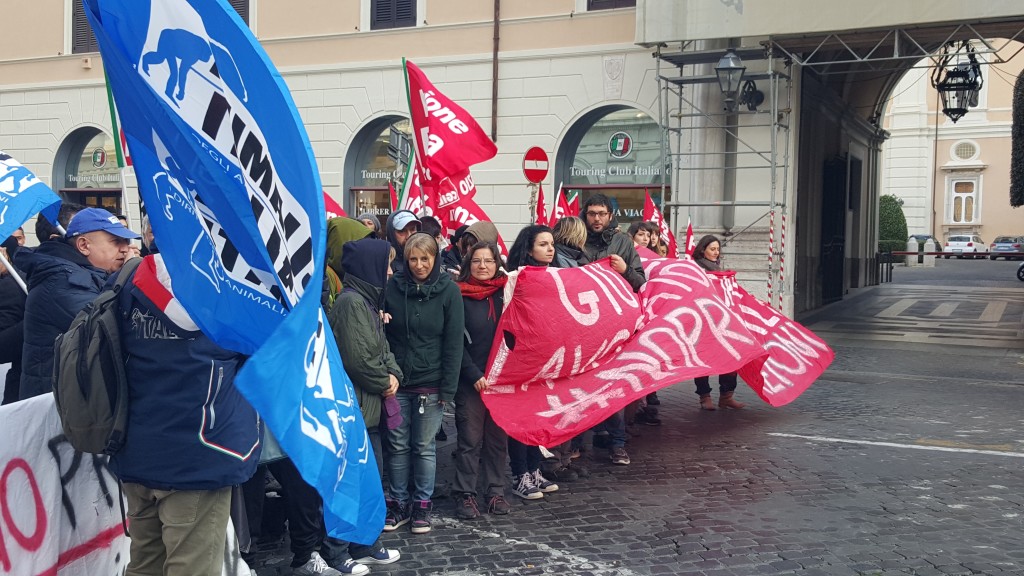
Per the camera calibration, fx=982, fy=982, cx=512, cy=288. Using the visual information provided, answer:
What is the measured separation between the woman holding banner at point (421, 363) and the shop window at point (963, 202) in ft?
182

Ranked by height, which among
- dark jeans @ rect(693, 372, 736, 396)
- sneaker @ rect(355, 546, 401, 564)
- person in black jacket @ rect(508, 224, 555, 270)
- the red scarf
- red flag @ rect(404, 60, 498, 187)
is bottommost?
sneaker @ rect(355, 546, 401, 564)

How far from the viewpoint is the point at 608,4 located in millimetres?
17375

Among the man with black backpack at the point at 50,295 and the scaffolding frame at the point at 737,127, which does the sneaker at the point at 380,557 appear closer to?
the man with black backpack at the point at 50,295

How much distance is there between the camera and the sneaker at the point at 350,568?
4859mm

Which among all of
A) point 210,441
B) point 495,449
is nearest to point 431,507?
point 495,449

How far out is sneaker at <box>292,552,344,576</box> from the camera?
4832 mm

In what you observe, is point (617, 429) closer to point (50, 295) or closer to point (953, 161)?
point (50, 295)

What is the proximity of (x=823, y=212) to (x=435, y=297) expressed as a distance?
19.2m

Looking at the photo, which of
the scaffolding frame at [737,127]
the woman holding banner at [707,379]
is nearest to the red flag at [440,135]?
the woman holding banner at [707,379]

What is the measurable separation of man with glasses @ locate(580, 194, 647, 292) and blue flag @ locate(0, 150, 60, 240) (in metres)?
3.72

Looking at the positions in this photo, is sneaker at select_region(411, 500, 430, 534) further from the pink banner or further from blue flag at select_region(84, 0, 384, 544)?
blue flag at select_region(84, 0, 384, 544)

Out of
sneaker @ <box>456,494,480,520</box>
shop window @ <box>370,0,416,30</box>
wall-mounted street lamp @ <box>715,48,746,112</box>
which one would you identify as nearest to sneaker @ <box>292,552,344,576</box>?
sneaker @ <box>456,494,480,520</box>

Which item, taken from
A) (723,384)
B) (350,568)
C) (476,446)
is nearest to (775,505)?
(476,446)

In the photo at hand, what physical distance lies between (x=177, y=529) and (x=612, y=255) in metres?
4.46
